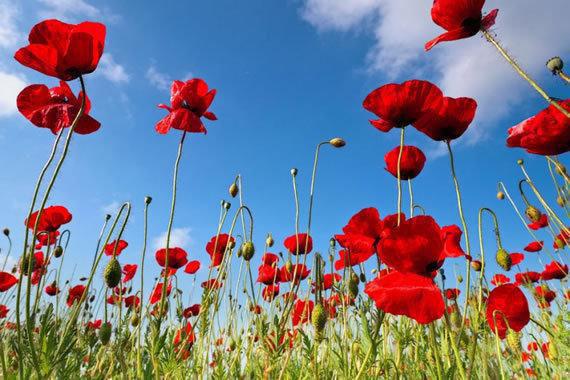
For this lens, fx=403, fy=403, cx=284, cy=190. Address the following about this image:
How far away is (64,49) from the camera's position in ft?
4.69

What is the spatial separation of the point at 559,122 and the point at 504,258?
1.11 metres

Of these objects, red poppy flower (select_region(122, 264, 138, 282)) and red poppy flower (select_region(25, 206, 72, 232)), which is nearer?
red poppy flower (select_region(25, 206, 72, 232))

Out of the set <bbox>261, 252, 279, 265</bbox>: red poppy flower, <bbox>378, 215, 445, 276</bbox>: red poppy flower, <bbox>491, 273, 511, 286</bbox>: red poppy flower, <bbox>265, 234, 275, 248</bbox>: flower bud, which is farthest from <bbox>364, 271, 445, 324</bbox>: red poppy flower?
<bbox>491, 273, 511, 286</bbox>: red poppy flower

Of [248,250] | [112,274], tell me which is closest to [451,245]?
[112,274]

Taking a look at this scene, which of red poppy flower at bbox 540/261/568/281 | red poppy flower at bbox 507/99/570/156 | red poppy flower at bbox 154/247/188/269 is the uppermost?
red poppy flower at bbox 540/261/568/281

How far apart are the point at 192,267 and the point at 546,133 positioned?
9.76ft

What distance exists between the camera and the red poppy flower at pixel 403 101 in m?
1.49

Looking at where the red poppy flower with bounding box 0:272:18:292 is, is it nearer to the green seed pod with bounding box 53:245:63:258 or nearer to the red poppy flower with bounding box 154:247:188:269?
the green seed pod with bounding box 53:245:63:258

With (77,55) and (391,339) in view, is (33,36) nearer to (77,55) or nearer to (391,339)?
(77,55)

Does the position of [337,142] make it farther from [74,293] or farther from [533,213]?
[74,293]

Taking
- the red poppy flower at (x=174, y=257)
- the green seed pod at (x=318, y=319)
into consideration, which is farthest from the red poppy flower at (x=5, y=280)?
the green seed pod at (x=318, y=319)

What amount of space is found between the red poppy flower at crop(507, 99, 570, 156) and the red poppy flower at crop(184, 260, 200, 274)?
113 inches

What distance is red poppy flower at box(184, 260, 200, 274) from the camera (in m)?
3.63

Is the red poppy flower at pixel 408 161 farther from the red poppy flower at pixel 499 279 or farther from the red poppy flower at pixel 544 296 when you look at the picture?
the red poppy flower at pixel 544 296
